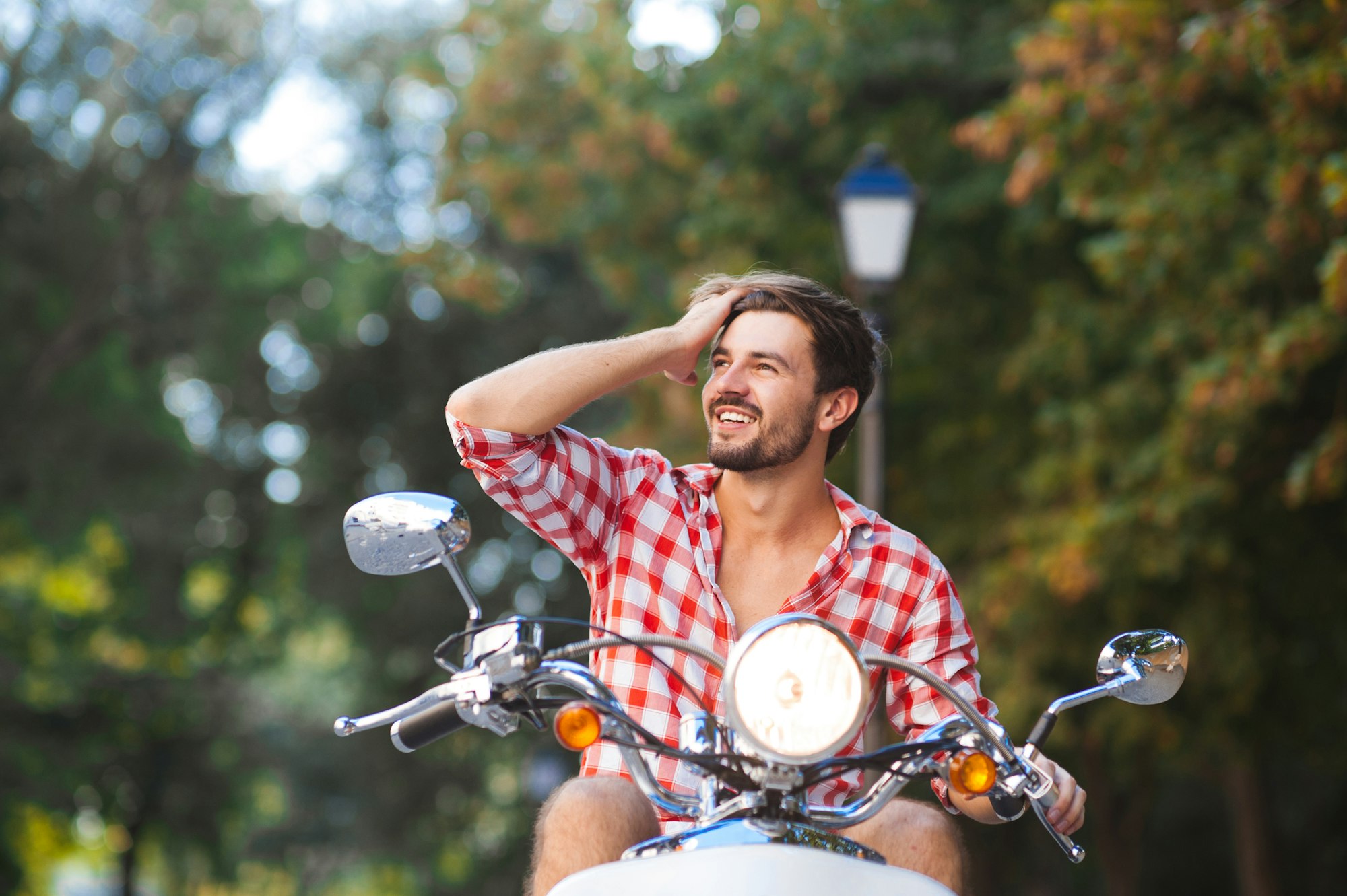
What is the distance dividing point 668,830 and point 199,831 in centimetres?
1861

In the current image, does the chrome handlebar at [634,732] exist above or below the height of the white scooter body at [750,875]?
above

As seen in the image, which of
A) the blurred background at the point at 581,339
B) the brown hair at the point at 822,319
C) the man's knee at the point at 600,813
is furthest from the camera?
the blurred background at the point at 581,339

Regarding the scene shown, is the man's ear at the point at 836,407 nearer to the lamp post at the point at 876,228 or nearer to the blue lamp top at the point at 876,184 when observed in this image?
the lamp post at the point at 876,228

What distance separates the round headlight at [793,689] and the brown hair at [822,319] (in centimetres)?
135

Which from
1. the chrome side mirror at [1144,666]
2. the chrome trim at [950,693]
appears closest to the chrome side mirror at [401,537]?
the chrome trim at [950,693]

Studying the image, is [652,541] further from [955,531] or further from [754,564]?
[955,531]

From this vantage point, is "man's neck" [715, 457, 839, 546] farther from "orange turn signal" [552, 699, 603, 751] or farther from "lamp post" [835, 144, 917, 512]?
"lamp post" [835, 144, 917, 512]

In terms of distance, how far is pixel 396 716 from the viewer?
95.2 inches

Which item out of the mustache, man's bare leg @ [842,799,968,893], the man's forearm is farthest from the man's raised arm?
man's bare leg @ [842,799,968,893]

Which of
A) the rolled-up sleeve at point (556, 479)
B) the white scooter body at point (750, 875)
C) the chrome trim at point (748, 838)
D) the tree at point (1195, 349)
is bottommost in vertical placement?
the white scooter body at point (750, 875)

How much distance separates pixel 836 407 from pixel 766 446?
0.96ft

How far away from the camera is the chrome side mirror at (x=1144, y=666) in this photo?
7.98 feet

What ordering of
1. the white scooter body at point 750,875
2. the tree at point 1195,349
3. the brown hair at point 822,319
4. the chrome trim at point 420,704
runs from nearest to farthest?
1. the white scooter body at point 750,875
2. the chrome trim at point 420,704
3. the brown hair at point 822,319
4. the tree at point 1195,349

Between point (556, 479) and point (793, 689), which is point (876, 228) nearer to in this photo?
point (556, 479)
